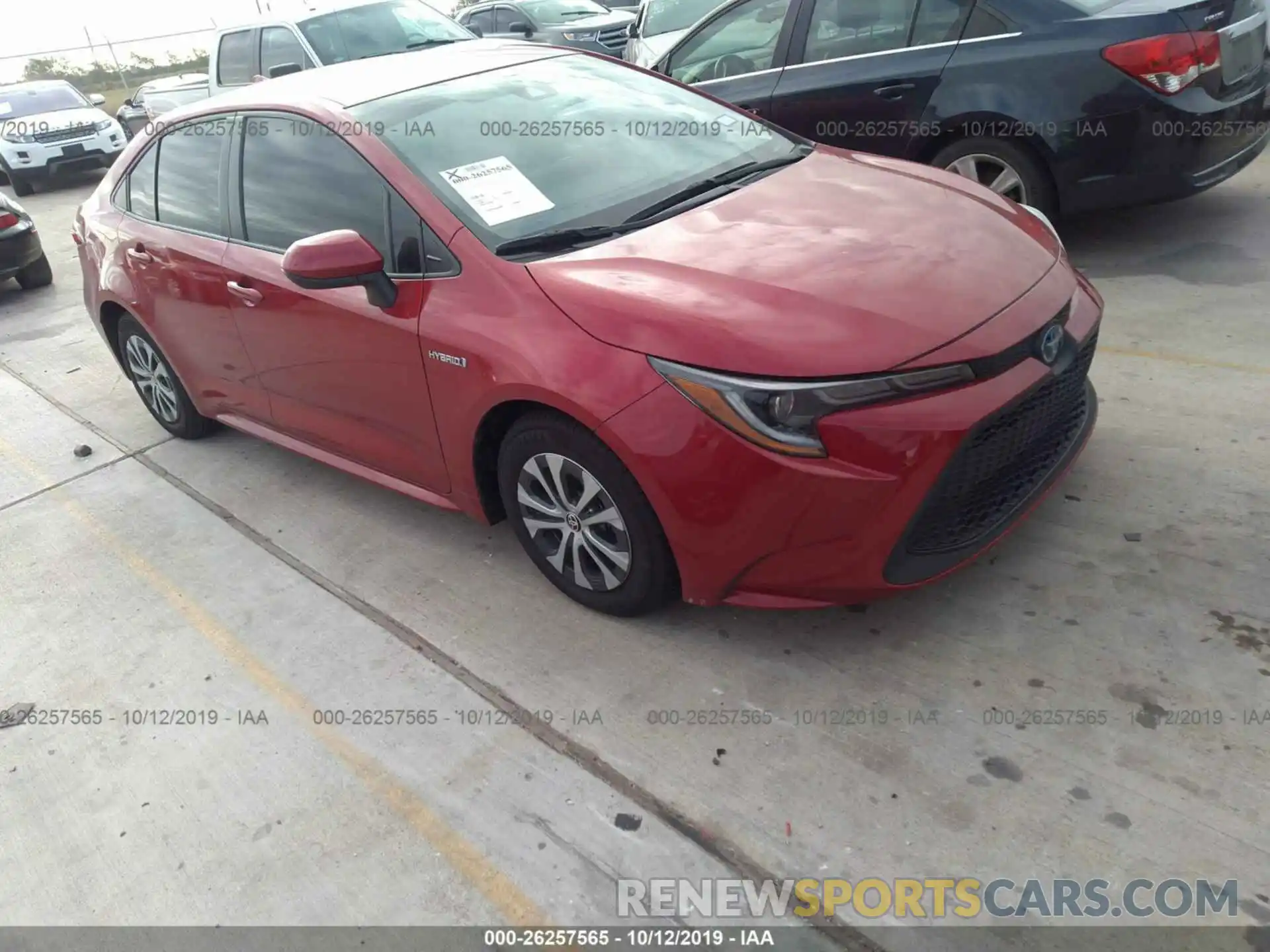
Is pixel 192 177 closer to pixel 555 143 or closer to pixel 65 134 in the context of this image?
pixel 555 143

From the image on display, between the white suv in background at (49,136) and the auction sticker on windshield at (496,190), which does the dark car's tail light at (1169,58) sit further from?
the white suv in background at (49,136)

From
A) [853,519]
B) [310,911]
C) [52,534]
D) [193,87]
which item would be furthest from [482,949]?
[193,87]

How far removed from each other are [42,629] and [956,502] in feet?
10.6

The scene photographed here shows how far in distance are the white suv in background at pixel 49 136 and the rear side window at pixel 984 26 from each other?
11.9 metres

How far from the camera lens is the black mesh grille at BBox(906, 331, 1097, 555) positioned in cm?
241

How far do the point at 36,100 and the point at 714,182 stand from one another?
45.6ft

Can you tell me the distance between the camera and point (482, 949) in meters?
2.14

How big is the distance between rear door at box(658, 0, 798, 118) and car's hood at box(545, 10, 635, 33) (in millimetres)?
6059

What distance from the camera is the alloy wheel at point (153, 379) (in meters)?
4.65

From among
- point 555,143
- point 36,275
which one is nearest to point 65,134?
point 36,275

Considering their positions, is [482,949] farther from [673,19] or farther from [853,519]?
[673,19]

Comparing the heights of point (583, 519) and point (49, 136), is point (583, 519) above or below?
below

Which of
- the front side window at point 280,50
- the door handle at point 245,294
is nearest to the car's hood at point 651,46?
the front side window at point 280,50

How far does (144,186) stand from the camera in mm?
4391
